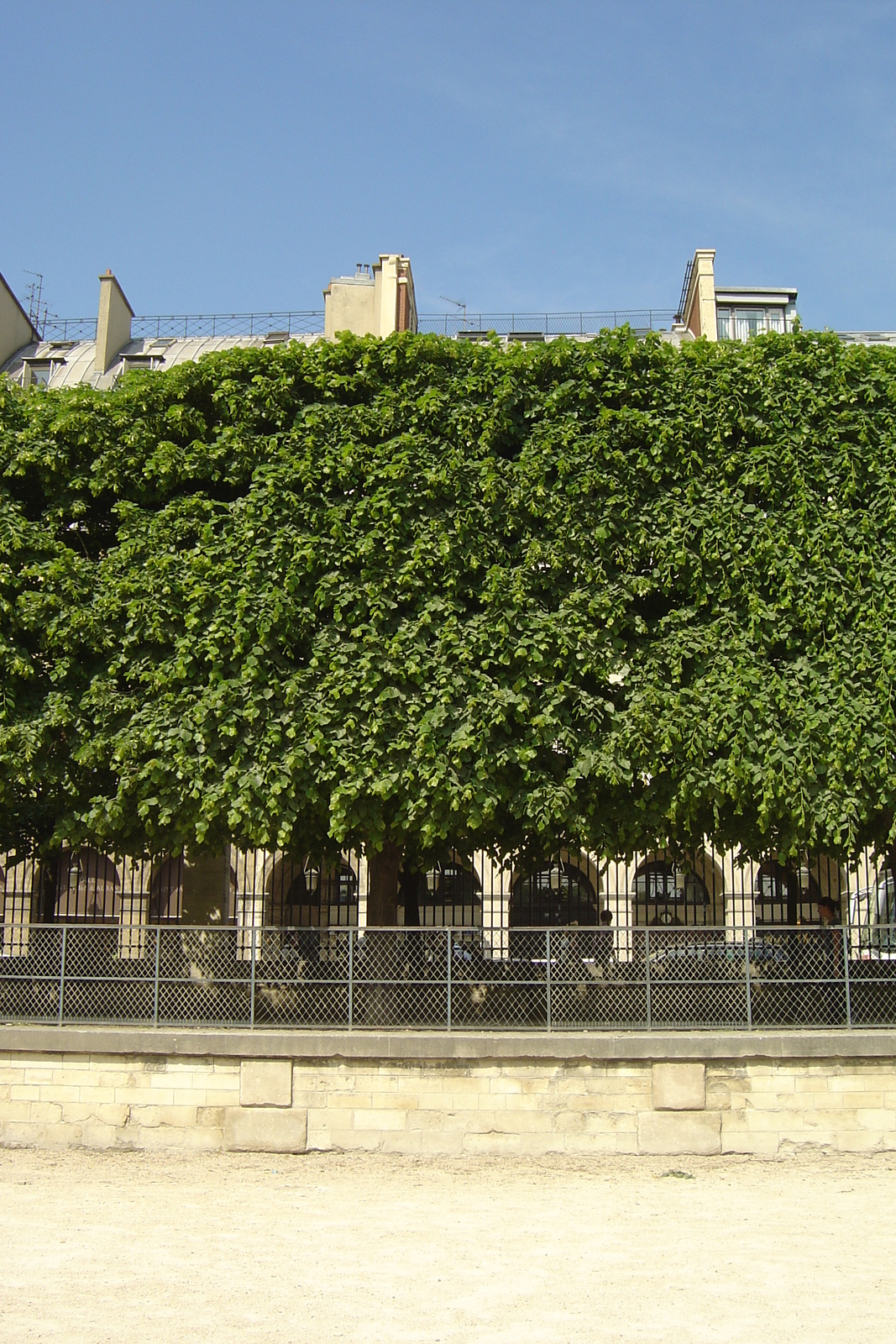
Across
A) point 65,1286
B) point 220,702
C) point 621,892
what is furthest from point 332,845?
point 621,892

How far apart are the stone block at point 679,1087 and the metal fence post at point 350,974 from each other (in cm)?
304

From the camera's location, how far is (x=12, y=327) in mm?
32062

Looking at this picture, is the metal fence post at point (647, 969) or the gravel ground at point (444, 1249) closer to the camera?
the gravel ground at point (444, 1249)

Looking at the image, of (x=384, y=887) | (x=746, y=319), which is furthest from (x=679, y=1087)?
(x=746, y=319)

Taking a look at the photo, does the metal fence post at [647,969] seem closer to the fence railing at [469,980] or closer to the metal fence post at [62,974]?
the fence railing at [469,980]

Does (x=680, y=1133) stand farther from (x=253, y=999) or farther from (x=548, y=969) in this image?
(x=253, y=999)

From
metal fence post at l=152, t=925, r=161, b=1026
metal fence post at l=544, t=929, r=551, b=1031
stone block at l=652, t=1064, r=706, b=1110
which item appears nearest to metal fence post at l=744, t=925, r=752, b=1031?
stone block at l=652, t=1064, r=706, b=1110

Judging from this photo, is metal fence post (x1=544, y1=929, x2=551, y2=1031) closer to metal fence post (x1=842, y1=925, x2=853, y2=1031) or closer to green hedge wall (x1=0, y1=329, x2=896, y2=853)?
green hedge wall (x1=0, y1=329, x2=896, y2=853)

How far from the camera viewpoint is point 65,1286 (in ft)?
23.9

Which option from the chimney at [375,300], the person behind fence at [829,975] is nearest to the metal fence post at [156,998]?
the person behind fence at [829,975]

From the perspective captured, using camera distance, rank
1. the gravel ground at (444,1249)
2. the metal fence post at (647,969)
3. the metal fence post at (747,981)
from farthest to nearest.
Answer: the metal fence post at (647,969), the metal fence post at (747,981), the gravel ground at (444,1249)

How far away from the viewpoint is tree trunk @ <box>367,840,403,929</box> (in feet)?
46.2

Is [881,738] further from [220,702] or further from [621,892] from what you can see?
[621,892]

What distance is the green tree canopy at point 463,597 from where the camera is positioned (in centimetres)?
1208
